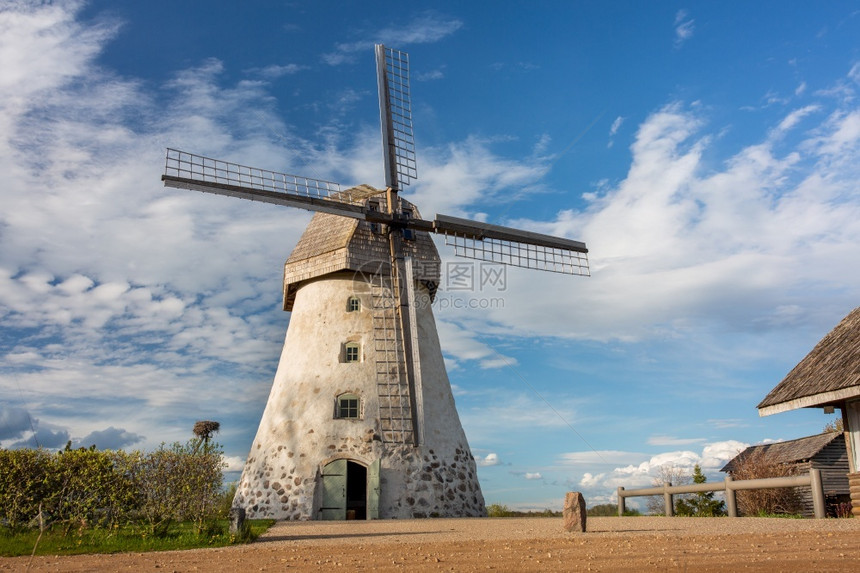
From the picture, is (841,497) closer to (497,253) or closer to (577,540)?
(497,253)

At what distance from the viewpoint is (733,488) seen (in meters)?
15.3

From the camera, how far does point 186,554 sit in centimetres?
1046

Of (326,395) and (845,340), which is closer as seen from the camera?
(845,340)

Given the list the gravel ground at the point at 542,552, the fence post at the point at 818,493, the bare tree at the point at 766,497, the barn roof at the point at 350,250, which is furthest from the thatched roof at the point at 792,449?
the barn roof at the point at 350,250

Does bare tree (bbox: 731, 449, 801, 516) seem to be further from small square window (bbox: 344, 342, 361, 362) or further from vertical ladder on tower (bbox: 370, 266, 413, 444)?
small square window (bbox: 344, 342, 361, 362)

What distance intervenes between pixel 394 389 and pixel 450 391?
263cm

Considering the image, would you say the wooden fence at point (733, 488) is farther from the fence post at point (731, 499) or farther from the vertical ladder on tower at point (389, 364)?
the vertical ladder on tower at point (389, 364)

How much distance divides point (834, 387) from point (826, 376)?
2.35 ft

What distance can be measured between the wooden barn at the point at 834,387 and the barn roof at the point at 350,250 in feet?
36.5

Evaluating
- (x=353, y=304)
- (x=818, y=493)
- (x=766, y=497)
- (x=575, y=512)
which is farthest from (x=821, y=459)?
(x=353, y=304)

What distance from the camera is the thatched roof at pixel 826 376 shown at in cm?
1327

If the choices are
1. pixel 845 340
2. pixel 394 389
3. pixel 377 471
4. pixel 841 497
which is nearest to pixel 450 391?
pixel 394 389

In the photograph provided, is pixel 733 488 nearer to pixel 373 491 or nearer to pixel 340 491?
pixel 373 491

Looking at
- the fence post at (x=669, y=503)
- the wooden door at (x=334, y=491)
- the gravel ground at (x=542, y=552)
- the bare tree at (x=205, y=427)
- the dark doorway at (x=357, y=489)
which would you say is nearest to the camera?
the gravel ground at (x=542, y=552)
